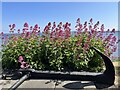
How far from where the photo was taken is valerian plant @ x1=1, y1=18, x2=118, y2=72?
4.43m

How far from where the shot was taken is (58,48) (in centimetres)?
447

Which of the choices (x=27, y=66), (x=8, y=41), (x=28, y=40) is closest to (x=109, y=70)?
(x=27, y=66)

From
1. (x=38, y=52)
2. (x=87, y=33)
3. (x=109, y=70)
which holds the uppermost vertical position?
(x=87, y=33)

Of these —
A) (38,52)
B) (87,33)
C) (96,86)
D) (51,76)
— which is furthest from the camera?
(87,33)

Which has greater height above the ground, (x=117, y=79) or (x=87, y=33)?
(x=87, y=33)

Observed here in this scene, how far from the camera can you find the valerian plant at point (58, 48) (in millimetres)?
4430

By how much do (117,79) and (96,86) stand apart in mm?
710

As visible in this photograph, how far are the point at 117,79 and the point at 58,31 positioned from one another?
5.24 feet

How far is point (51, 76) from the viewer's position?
3943mm

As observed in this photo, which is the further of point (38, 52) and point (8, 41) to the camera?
point (8, 41)

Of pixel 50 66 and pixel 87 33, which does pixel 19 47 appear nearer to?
pixel 50 66

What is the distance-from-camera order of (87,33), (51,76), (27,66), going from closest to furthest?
1. (51,76)
2. (27,66)
3. (87,33)

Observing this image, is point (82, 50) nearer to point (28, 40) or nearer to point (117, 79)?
point (117, 79)

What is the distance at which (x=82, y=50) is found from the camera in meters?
4.50
